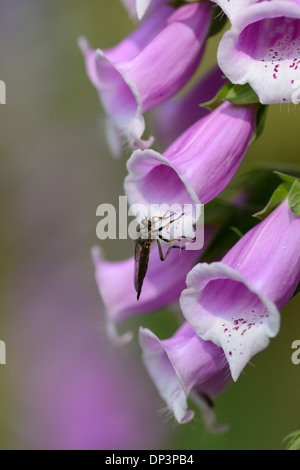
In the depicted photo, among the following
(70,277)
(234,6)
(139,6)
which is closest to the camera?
(234,6)

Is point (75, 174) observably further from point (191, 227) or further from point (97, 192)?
point (191, 227)

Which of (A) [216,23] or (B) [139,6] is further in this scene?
(A) [216,23]

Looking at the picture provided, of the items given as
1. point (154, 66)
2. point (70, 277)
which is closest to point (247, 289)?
point (154, 66)

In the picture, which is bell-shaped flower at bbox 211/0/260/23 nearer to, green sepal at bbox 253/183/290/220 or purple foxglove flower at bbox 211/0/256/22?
purple foxglove flower at bbox 211/0/256/22

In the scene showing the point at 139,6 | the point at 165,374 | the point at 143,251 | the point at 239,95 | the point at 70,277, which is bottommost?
the point at 70,277

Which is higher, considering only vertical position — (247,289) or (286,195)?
(286,195)

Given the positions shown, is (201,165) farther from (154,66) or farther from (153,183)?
(154,66)

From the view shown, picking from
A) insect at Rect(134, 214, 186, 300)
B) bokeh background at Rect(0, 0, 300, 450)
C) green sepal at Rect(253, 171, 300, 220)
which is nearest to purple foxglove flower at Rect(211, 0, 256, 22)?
green sepal at Rect(253, 171, 300, 220)
